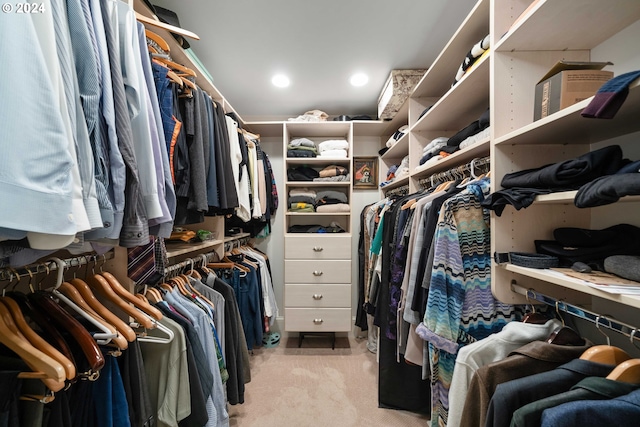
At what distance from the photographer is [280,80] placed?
6.57 ft

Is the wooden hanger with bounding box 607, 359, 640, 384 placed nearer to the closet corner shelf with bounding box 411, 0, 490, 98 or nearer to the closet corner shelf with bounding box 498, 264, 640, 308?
the closet corner shelf with bounding box 498, 264, 640, 308

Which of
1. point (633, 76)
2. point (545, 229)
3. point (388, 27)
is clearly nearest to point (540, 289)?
point (545, 229)

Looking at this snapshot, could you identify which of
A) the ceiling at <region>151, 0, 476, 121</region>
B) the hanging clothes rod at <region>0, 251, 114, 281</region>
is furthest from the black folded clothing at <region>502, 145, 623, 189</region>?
the hanging clothes rod at <region>0, 251, 114, 281</region>

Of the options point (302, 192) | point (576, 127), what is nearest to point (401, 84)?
point (302, 192)

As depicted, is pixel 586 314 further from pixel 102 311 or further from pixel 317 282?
pixel 317 282

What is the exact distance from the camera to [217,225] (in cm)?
176

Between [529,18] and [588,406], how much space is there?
0.97 meters

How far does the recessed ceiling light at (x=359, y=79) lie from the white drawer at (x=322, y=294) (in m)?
1.68

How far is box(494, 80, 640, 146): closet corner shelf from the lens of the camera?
0.62 m

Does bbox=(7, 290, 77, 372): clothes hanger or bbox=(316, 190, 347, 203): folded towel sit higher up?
bbox=(316, 190, 347, 203): folded towel

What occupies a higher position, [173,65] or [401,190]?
[173,65]

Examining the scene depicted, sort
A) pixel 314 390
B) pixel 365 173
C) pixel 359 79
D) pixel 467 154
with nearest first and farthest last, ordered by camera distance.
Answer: pixel 467 154
pixel 314 390
pixel 359 79
pixel 365 173

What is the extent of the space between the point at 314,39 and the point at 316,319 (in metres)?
2.09

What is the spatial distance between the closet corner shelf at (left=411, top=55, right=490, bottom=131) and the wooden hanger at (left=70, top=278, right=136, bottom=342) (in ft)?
4.89
